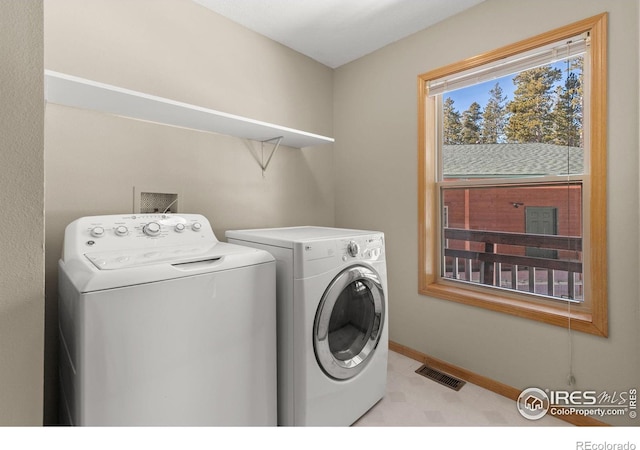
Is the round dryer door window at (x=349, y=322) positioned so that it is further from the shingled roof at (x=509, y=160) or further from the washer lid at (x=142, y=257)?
the shingled roof at (x=509, y=160)

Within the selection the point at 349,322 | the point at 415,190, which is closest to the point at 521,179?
the point at 415,190

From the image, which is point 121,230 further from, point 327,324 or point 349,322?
point 349,322

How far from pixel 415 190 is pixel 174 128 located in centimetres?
168

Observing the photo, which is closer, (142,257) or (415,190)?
(142,257)

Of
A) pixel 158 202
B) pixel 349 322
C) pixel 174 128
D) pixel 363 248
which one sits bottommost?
pixel 349 322

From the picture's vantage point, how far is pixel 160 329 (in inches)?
40.6

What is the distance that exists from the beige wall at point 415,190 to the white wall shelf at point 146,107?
731mm

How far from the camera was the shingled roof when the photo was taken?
168cm

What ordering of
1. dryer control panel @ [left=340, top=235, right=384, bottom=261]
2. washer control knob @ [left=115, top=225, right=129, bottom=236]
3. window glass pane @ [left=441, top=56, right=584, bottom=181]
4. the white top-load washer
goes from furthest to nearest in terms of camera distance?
1. window glass pane @ [left=441, top=56, right=584, bottom=181]
2. dryer control panel @ [left=340, top=235, right=384, bottom=261]
3. washer control knob @ [left=115, top=225, right=129, bottom=236]
4. the white top-load washer

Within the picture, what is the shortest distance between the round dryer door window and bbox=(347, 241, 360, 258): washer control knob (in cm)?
8

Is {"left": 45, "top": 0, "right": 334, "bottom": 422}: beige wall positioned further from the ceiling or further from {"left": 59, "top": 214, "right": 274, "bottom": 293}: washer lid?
{"left": 59, "top": 214, "right": 274, "bottom": 293}: washer lid

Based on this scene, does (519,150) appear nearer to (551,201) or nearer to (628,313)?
(551,201)

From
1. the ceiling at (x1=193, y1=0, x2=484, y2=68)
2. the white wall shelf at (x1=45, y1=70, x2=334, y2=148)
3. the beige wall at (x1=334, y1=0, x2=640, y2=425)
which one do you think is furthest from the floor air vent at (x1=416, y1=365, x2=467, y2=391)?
the ceiling at (x1=193, y1=0, x2=484, y2=68)

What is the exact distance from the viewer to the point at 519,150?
1.85m
